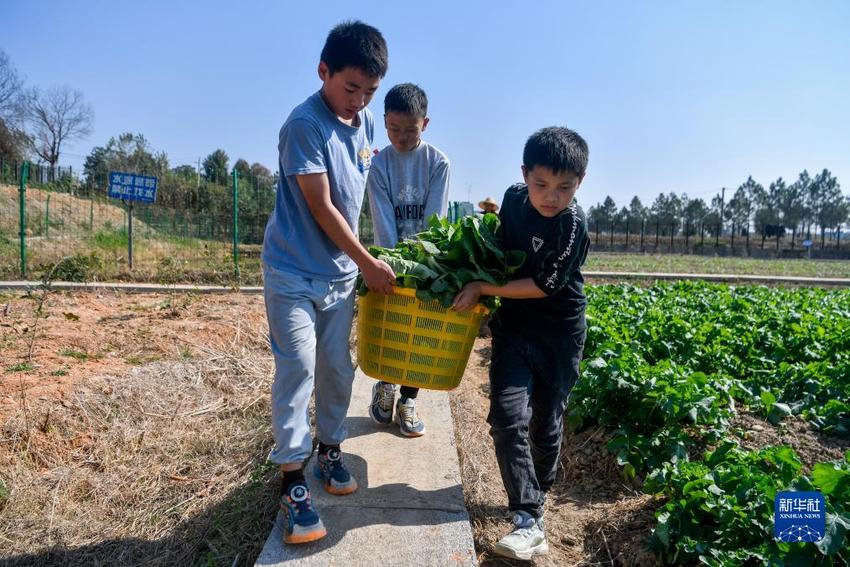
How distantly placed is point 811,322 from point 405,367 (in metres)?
5.18

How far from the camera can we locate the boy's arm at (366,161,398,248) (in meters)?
3.36

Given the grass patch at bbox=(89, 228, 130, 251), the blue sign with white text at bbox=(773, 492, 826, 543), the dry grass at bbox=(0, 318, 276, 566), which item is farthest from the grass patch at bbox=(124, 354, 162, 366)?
the grass patch at bbox=(89, 228, 130, 251)

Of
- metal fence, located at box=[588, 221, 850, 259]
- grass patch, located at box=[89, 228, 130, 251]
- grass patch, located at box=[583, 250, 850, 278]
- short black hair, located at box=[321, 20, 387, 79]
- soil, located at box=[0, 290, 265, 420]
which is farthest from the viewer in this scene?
metal fence, located at box=[588, 221, 850, 259]

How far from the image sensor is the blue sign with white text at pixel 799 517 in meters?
1.94

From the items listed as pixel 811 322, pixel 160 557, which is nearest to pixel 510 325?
pixel 160 557

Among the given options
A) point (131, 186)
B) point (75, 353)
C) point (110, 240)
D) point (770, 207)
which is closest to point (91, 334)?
point (75, 353)

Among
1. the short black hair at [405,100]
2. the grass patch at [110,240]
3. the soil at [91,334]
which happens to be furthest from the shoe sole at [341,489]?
the grass patch at [110,240]

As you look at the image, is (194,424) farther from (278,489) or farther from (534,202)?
(534,202)

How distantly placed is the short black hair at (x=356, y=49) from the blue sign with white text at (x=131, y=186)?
938 cm

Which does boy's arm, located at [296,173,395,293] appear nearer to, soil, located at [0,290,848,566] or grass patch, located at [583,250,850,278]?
soil, located at [0,290,848,566]

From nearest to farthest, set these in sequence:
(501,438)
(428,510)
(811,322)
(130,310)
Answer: (501,438) → (428,510) → (811,322) → (130,310)

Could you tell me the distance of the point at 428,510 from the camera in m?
2.60

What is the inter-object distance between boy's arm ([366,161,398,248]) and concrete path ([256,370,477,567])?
1.13 metres

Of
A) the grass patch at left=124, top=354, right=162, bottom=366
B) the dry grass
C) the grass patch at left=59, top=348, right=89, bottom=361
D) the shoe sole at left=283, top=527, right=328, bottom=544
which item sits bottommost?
the dry grass
